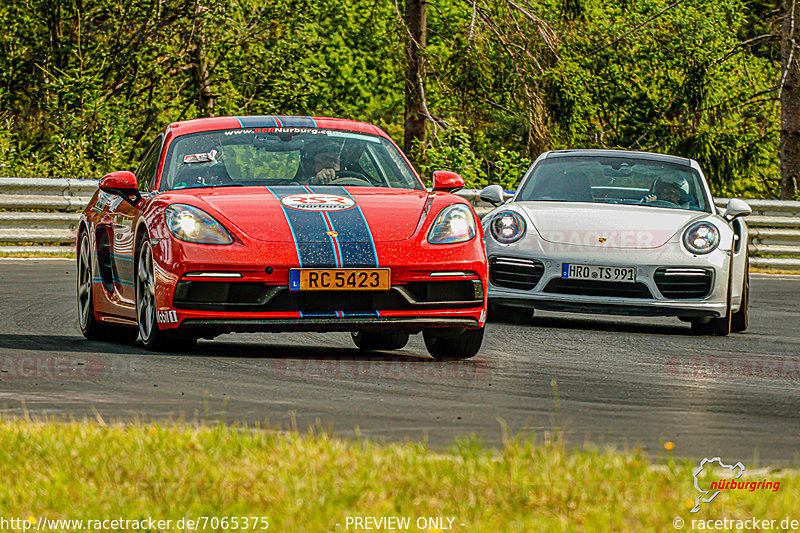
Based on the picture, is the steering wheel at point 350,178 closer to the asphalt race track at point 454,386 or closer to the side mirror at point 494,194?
the asphalt race track at point 454,386

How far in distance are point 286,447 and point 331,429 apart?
25.7 inches

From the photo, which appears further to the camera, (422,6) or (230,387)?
(422,6)

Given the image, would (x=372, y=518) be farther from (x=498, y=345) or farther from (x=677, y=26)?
(x=677, y=26)

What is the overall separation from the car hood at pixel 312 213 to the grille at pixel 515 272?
2.35 meters

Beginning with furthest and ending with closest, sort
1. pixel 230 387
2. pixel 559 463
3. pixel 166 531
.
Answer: pixel 230 387, pixel 559 463, pixel 166 531

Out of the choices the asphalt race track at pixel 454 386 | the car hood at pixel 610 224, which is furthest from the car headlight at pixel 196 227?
the car hood at pixel 610 224

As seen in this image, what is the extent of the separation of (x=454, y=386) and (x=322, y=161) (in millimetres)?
2220

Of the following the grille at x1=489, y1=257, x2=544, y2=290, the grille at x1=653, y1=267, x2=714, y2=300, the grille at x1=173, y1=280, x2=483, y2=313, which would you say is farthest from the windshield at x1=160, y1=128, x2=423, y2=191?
the grille at x1=653, y1=267, x2=714, y2=300

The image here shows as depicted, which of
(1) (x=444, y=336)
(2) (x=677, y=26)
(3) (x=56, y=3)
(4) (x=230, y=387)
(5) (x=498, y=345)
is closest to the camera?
(4) (x=230, y=387)

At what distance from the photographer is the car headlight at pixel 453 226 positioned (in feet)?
24.7

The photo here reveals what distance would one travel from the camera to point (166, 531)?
3654 mm

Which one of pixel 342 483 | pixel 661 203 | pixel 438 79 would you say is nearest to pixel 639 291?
pixel 661 203

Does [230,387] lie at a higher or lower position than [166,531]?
lower

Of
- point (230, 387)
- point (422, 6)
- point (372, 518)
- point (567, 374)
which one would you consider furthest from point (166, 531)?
point (422, 6)
